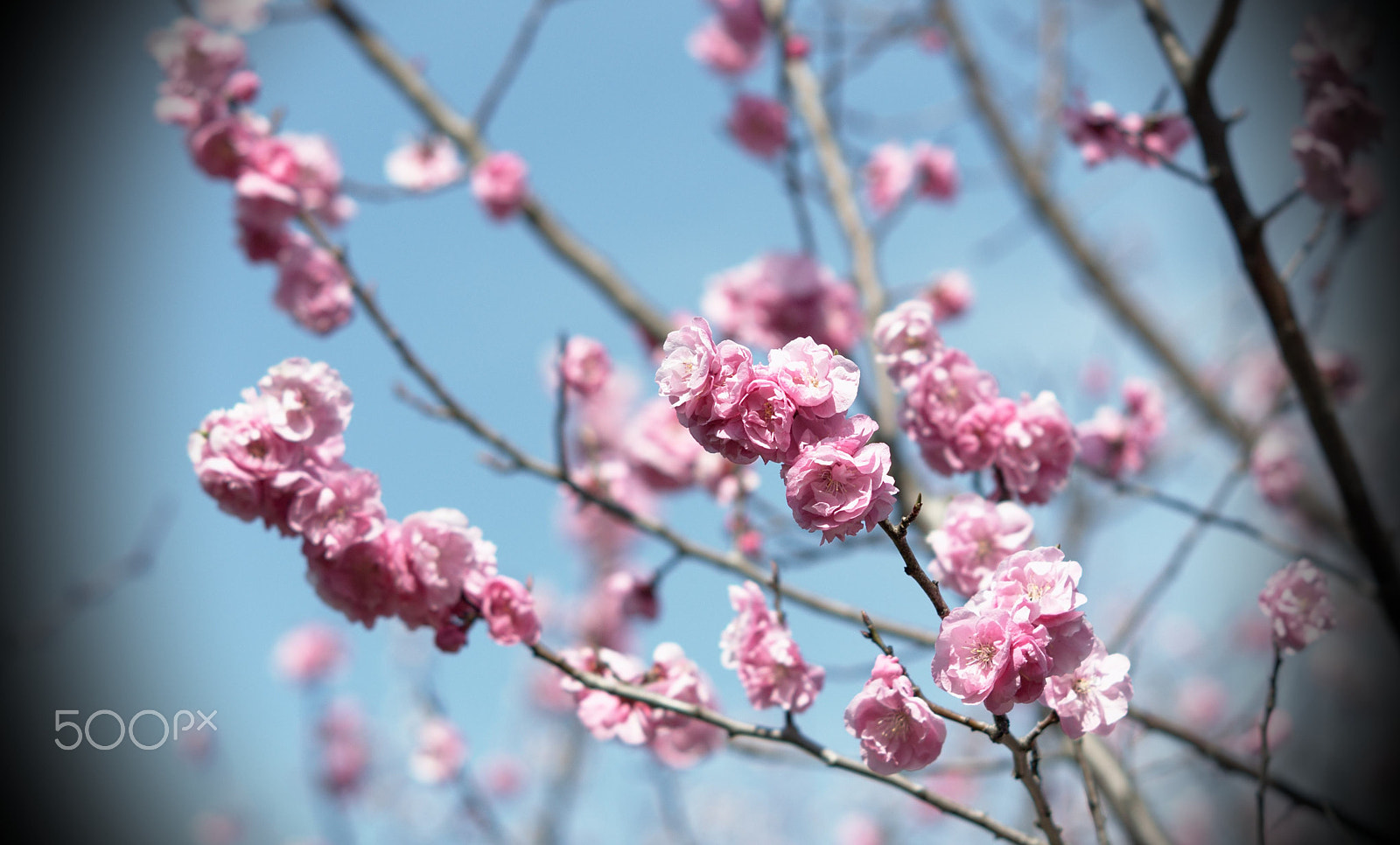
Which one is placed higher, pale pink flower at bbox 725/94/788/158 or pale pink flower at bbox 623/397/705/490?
pale pink flower at bbox 725/94/788/158

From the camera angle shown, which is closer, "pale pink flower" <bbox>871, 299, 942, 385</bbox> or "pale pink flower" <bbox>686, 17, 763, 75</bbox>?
"pale pink flower" <bbox>871, 299, 942, 385</bbox>

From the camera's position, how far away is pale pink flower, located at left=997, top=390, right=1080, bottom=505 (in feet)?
4.81

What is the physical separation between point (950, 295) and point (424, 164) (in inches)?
97.9

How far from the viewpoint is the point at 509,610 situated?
60.1 inches

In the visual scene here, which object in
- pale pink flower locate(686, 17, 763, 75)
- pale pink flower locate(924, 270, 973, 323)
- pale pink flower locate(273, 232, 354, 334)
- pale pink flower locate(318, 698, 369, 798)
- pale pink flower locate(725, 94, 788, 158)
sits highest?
pale pink flower locate(686, 17, 763, 75)

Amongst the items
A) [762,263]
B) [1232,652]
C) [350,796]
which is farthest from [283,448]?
[1232,652]

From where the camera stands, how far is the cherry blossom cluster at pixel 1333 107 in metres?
1.78

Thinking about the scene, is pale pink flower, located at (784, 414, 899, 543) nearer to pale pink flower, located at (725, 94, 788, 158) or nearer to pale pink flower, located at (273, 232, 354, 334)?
pale pink flower, located at (273, 232, 354, 334)

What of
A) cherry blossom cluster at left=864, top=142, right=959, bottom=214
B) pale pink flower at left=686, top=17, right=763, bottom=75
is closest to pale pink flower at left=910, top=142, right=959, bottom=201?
cherry blossom cluster at left=864, top=142, right=959, bottom=214

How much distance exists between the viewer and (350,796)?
18.4ft

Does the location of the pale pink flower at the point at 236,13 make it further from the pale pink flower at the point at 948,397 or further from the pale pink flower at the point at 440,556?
the pale pink flower at the point at 948,397

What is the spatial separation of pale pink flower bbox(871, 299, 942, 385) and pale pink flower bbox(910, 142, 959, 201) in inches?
114

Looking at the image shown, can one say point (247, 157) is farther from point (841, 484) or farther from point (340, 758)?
point (340, 758)

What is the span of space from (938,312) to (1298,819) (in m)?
4.04
